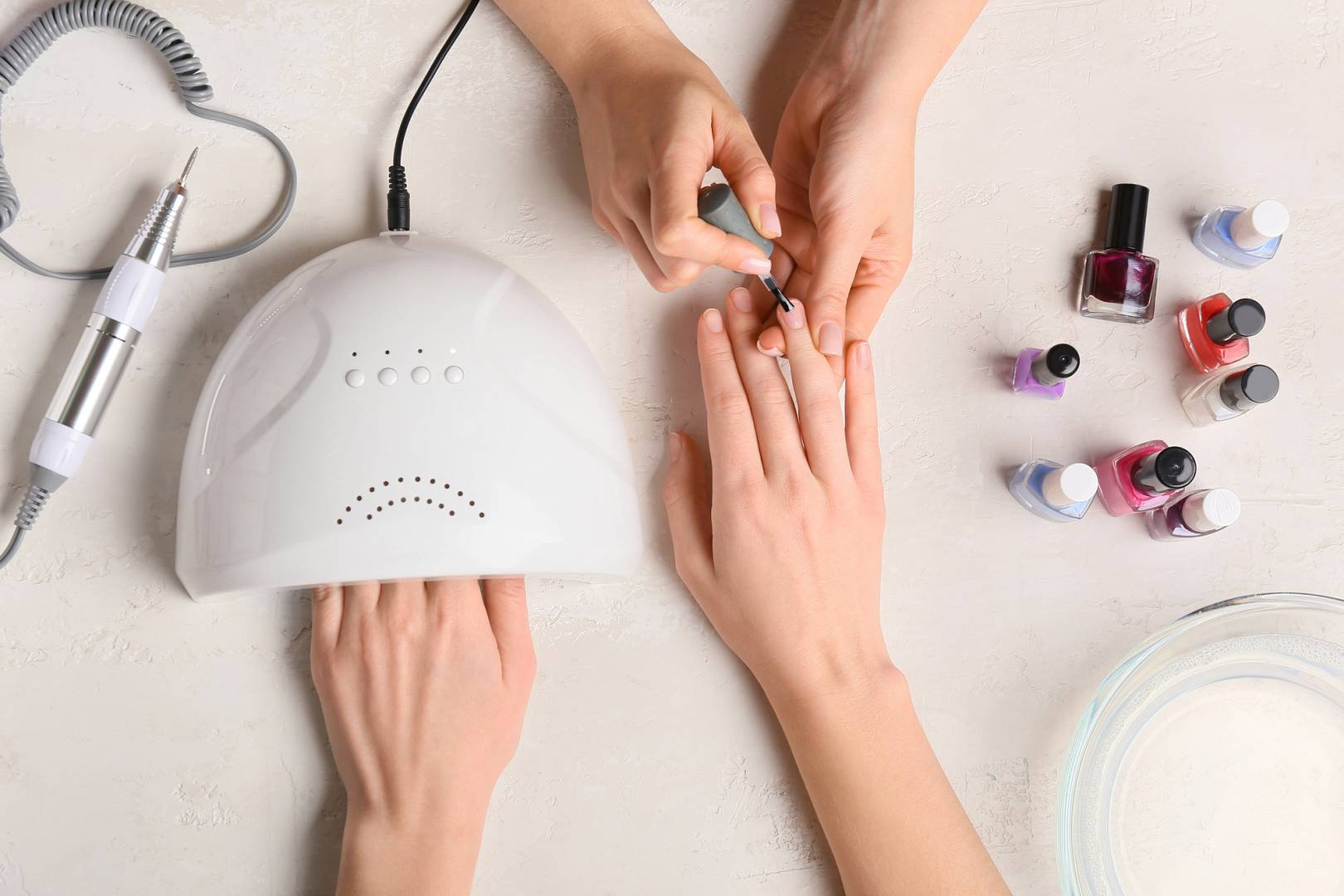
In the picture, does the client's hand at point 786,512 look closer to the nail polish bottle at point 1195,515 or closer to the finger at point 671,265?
the finger at point 671,265

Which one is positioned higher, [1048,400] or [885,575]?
[1048,400]

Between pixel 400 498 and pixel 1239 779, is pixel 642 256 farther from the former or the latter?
pixel 1239 779

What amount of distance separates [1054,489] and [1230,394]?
15 centimetres

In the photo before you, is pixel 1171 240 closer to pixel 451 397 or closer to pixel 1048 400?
pixel 1048 400

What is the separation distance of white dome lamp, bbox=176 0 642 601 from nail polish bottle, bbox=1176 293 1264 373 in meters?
0.44

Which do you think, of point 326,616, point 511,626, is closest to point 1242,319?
point 511,626

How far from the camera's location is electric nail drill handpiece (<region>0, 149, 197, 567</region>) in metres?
0.58

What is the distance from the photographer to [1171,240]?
71cm

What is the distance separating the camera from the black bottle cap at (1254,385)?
637 mm

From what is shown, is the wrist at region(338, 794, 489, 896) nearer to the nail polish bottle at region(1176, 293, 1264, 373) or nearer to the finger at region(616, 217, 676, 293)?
the finger at region(616, 217, 676, 293)

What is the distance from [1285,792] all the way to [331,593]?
2.22 feet

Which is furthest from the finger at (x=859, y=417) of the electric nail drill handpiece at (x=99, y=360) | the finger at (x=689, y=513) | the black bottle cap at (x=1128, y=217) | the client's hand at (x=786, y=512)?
the electric nail drill handpiece at (x=99, y=360)

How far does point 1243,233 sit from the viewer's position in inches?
26.5

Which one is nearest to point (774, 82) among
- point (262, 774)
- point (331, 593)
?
point (331, 593)
